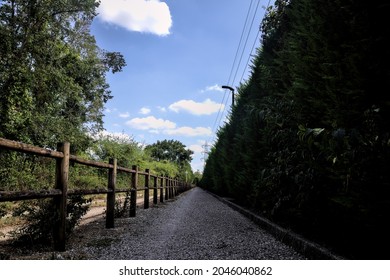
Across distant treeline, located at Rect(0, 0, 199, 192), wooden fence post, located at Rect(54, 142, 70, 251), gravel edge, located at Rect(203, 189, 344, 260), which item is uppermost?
distant treeline, located at Rect(0, 0, 199, 192)

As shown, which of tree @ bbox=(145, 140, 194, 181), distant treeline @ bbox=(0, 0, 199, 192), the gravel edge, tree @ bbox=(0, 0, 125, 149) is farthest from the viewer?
tree @ bbox=(145, 140, 194, 181)

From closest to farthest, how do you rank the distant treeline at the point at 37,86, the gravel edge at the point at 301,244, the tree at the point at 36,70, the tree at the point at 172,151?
1. the gravel edge at the point at 301,244
2. the distant treeline at the point at 37,86
3. the tree at the point at 36,70
4. the tree at the point at 172,151

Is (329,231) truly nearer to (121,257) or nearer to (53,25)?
(121,257)

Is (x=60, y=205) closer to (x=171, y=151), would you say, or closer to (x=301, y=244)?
(x=301, y=244)

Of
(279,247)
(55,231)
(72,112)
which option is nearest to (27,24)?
(72,112)

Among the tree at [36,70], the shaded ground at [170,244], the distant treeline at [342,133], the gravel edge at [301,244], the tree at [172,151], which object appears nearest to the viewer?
the distant treeline at [342,133]

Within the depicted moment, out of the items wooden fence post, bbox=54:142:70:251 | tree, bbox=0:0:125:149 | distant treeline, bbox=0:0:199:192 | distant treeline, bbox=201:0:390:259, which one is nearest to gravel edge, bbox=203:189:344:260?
distant treeline, bbox=201:0:390:259

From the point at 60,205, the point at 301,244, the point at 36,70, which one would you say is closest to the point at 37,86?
the point at 36,70

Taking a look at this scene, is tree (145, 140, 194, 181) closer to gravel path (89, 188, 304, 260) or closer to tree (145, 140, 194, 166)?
tree (145, 140, 194, 166)

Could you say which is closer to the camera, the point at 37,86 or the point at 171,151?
the point at 37,86

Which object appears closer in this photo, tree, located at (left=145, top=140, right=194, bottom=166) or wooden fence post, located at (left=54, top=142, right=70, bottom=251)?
wooden fence post, located at (left=54, top=142, right=70, bottom=251)

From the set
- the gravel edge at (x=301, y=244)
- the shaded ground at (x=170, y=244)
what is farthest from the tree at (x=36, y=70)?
the gravel edge at (x=301, y=244)

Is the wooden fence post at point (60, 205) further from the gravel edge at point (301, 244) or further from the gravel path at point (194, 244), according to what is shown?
the gravel edge at point (301, 244)

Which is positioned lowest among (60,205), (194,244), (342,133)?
(194,244)
